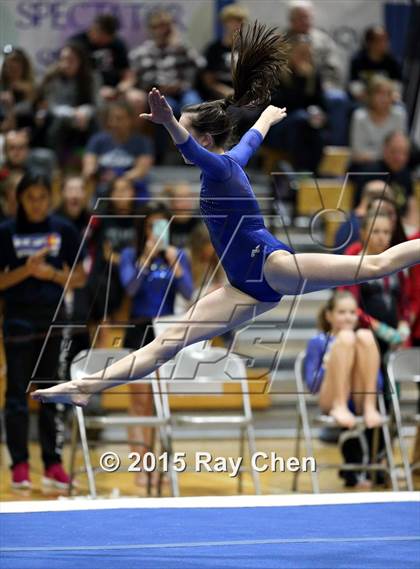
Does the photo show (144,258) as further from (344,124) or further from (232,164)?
(344,124)

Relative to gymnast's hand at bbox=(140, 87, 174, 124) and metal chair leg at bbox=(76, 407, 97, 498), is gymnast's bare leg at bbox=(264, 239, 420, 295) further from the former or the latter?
metal chair leg at bbox=(76, 407, 97, 498)

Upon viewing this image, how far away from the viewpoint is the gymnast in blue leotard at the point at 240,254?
4.53 metres

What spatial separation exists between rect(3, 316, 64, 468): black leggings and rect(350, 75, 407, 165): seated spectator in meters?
3.50

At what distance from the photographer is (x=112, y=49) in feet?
30.6

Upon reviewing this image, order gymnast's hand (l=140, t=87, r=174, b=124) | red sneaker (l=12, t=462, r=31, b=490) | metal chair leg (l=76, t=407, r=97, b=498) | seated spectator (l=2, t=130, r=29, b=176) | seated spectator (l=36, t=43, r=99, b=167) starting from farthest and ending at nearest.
Result: seated spectator (l=36, t=43, r=99, b=167) < seated spectator (l=2, t=130, r=29, b=176) < red sneaker (l=12, t=462, r=31, b=490) < metal chair leg (l=76, t=407, r=97, b=498) < gymnast's hand (l=140, t=87, r=174, b=124)

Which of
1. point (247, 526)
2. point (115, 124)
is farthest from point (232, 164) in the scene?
point (115, 124)

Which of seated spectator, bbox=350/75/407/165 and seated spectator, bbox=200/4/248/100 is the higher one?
seated spectator, bbox=200/4/248/100

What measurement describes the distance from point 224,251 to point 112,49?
5.03m

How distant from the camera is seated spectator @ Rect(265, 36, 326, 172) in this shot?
9.21 m

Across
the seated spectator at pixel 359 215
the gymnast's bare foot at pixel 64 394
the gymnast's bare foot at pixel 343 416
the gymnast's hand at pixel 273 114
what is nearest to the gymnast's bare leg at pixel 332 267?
the gymnast's hand at pixel 273 114

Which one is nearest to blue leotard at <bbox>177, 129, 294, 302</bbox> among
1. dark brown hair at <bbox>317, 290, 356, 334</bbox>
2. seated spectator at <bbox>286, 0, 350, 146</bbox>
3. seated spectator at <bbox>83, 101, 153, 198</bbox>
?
dark brown hair at <bbox>317, 290, 356, 334</bbox>

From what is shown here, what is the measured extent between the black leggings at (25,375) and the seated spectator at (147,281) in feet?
1.59

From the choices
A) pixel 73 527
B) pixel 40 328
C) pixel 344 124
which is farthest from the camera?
pixel 344 124

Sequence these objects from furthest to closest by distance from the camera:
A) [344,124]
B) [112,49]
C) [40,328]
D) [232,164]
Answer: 1. [344,124]
2. [112,49]
3. [40,328]
4. [232,164]
